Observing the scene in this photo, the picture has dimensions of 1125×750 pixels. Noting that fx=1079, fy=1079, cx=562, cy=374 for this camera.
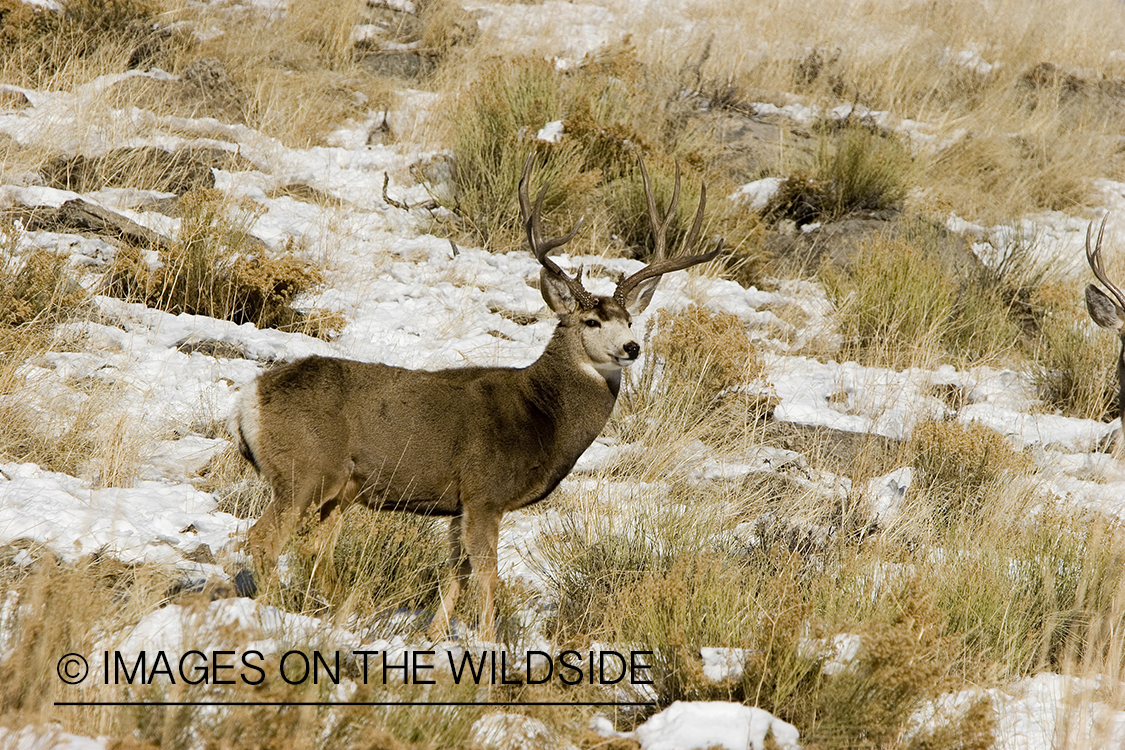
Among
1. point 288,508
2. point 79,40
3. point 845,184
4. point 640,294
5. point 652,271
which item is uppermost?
point 652,271

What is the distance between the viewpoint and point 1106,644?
470 cm

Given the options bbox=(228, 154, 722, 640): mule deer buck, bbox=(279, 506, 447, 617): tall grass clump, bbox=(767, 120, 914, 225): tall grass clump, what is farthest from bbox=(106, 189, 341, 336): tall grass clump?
bbox=(767, 120, 914, 225): tall grass clump

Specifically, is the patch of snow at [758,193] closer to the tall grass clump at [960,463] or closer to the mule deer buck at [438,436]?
the tall grass clump at [960,463]

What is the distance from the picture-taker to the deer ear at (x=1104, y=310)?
7.11m

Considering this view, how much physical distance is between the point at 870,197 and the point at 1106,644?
22.9 ft

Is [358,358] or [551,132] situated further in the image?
[551,132]

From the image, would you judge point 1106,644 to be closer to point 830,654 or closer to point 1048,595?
point 1048,595

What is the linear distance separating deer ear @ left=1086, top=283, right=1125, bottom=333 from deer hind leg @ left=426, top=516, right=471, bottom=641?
4.67m

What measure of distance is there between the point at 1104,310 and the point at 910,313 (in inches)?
77.2

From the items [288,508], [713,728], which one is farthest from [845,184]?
[713,728]

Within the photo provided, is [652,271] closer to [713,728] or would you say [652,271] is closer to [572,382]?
[572,382]

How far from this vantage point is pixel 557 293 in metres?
5.57

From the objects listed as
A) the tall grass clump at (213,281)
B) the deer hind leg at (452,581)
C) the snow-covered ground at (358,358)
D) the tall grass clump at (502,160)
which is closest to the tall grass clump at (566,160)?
the tall grass clump at (502,160)

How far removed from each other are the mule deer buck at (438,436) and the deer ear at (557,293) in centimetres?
19
